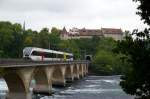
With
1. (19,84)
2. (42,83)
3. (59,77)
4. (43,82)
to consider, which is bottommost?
(59,77)

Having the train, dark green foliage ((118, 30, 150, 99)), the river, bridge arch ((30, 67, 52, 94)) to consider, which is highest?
dark green foliage ((118, 30, 150, 99))

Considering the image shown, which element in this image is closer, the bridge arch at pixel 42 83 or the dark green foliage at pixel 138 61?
the dark green foliage at pixel 138 61

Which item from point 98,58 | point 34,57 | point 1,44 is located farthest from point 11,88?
point 98,58

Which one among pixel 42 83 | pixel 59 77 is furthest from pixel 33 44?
pixel 42 83

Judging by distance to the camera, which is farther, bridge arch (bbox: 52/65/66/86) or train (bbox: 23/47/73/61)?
bridge arch (bbox: 52/65/66/86)

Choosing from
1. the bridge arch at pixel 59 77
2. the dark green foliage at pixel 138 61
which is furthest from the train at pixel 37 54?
the dark green foliage at pixel 138 61

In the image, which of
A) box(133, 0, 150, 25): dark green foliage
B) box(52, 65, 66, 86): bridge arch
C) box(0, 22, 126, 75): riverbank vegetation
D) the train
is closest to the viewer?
box(133, 0, 150, 25): dark green foliage

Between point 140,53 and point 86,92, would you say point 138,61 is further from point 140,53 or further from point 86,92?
point 86,92

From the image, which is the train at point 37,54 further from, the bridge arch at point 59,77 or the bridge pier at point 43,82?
the bridge arch at point 59,77

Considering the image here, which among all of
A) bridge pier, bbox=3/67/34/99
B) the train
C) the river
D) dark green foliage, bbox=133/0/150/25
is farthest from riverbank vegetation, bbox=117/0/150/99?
the train

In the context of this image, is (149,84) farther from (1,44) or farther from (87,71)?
(87,71)

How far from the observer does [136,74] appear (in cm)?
1334

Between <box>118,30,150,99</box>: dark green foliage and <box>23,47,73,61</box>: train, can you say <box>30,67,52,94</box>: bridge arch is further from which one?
<box>118,30,150,99</box>: dark green foliage

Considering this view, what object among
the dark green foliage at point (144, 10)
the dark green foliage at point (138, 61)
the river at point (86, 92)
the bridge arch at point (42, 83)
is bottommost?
the river at point (86, 92)
